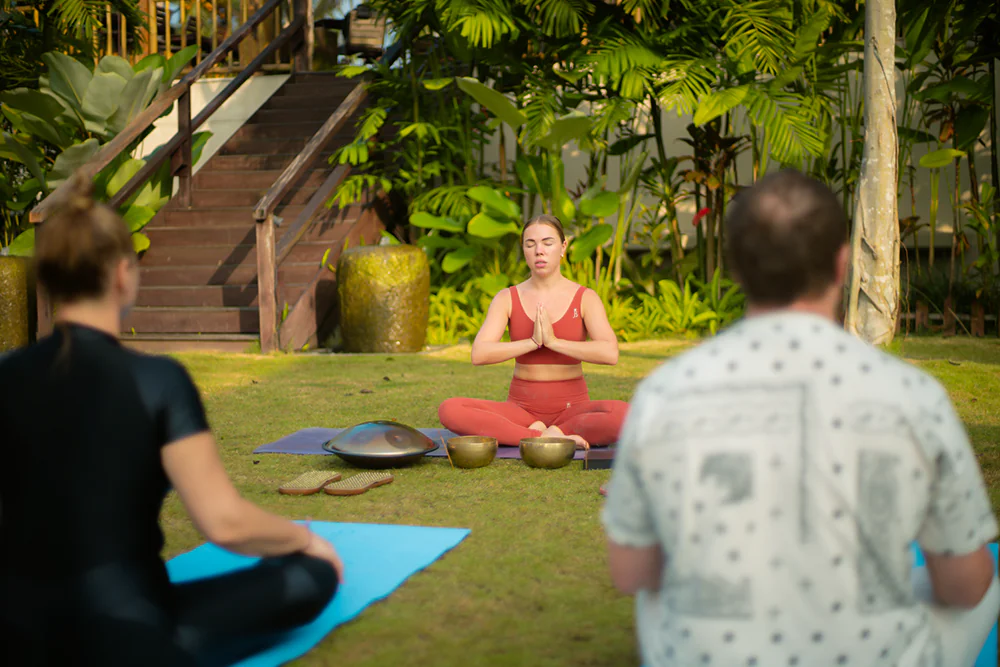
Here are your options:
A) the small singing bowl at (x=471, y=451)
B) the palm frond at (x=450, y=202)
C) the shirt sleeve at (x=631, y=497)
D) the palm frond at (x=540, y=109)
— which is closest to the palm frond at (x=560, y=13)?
the palm frond at (x=540, y=109)

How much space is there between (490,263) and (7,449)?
25.5 ft

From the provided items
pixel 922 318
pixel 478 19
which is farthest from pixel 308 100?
pixel 922 318

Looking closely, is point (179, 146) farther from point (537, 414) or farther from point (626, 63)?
point (537, 414)

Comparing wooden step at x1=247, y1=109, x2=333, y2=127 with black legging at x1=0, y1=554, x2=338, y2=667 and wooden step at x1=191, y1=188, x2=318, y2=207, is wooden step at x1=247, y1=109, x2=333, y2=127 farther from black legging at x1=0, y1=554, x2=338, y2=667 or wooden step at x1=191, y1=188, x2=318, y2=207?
black legging at x1=0, y1=554, x2=338, y2=667

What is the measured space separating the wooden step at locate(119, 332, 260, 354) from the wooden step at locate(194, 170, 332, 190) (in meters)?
2.13

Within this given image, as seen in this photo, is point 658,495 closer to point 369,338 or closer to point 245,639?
point 245,639

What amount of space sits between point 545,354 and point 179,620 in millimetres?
2757

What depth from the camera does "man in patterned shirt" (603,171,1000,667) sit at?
129cm

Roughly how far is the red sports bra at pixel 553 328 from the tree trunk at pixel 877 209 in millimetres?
1759

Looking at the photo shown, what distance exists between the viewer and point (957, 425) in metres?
1.33

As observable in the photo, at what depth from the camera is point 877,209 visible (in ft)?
16.9

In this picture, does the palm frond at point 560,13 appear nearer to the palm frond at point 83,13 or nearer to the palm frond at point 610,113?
the palm frond at point 610,113

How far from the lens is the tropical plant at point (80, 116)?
8.45 metres

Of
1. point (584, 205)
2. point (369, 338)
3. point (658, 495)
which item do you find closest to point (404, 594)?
point (658, 495)
